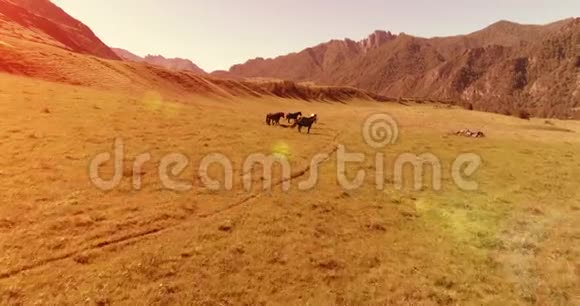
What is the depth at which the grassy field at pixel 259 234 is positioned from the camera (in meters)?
15.0

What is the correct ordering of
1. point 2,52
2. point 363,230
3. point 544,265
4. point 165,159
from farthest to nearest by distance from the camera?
point 2,52, point 165,159, point 363,230, point 544,265

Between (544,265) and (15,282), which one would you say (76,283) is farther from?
(544,265)

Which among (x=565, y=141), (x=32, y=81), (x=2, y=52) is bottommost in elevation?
(x=565, y=141)

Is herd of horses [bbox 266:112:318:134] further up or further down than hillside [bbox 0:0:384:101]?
further down

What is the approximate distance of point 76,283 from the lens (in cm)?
1415

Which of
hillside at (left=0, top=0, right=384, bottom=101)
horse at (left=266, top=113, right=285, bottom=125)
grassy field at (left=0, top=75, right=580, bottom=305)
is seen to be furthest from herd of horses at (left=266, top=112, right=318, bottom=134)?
hillside at (left=0, top=0, right=384, bottom=101)

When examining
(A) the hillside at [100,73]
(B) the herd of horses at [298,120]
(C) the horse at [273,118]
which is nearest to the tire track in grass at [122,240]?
(B) the herd of horses at [298,120]

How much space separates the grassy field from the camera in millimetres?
15000

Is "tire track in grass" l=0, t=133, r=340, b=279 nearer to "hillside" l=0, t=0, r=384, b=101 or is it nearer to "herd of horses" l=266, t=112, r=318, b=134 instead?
"herd of horses" l=266, t=112, r=318, b=134

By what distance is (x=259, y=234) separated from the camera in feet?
64.0

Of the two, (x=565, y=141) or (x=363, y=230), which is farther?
(x=565, y=141)

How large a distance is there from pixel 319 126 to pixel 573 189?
28687 millimetres

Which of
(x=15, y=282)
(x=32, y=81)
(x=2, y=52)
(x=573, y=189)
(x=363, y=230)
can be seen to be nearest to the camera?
(x=15, y=282)

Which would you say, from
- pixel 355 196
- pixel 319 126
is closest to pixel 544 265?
pixel 355 196
